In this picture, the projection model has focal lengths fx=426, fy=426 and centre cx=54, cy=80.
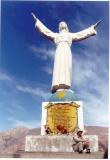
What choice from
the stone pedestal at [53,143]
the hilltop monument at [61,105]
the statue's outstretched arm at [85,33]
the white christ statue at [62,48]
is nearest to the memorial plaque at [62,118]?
the hilltop monument at [61,105]

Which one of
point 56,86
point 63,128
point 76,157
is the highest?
point 56,86

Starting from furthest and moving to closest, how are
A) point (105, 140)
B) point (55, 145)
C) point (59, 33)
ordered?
point (59, 33) < point (105, 140) < point (55, 145)

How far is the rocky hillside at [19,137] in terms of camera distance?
10836 mm

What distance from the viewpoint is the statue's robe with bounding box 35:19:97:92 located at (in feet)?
35.9

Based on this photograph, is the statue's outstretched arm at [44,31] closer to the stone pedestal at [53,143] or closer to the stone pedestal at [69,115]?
the stone pedestal at [69,115]

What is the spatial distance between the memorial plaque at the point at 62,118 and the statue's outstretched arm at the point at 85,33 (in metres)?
1.84

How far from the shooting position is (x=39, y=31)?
11359 millimetres

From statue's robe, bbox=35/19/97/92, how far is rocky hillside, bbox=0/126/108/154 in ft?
4.65

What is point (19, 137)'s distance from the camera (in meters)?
11.9

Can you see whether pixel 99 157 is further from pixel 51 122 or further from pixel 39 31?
pixel 39 31

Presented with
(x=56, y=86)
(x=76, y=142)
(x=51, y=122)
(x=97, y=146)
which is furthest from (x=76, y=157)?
(x=56, y=86)

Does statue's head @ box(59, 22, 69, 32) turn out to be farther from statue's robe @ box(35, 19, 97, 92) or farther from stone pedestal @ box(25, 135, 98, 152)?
stone pedestal @ box(25, 135, 98, 152)

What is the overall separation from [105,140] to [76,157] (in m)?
1.75

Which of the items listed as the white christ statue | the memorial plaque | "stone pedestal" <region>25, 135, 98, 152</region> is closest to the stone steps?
"stone pedestal" <region>25, 135, 98, 152</region>
